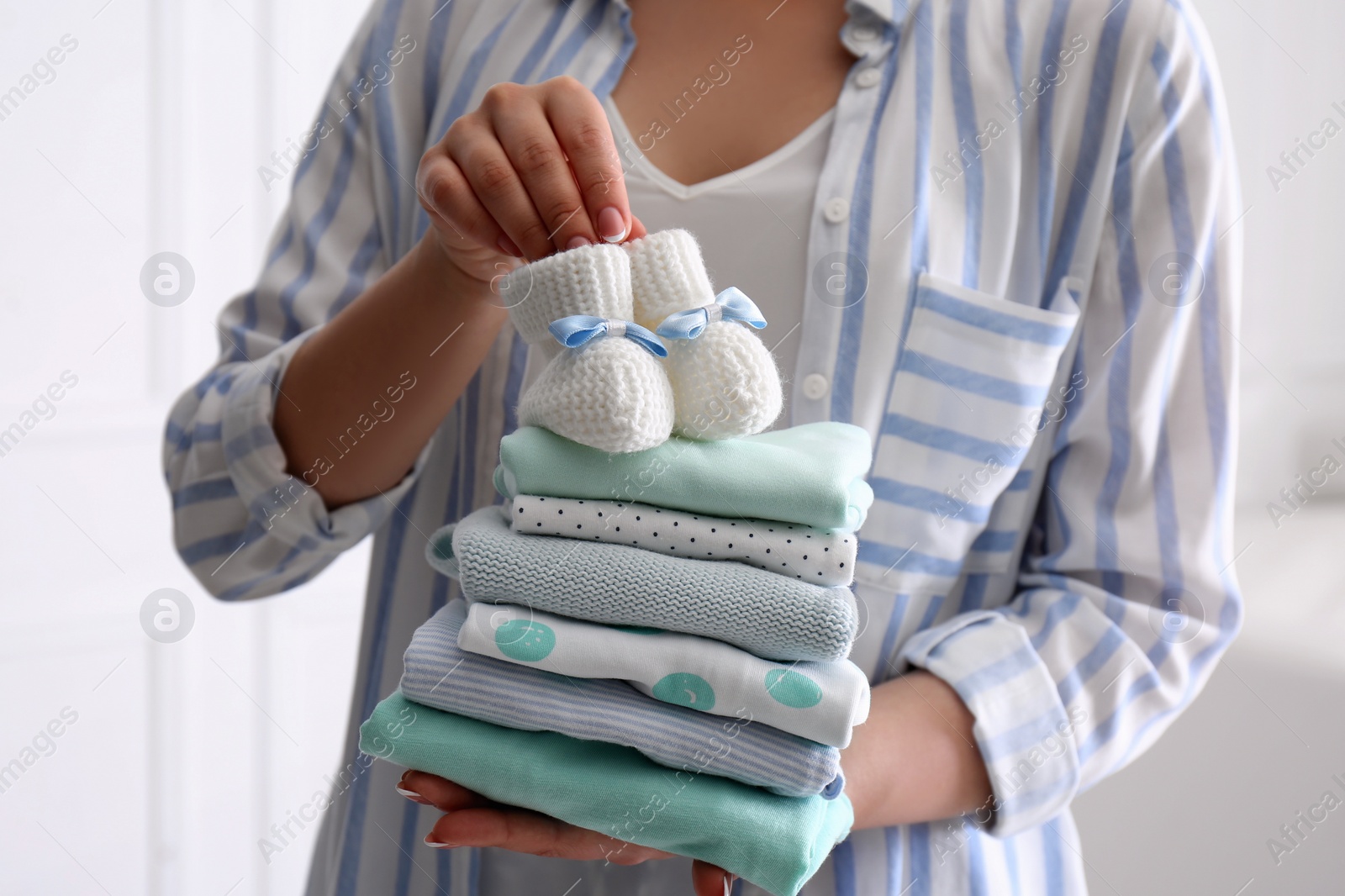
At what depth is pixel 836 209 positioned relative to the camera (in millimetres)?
502

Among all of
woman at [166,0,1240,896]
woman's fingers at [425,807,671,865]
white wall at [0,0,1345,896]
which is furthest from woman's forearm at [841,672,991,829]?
white wall at [0,0,1345,896]

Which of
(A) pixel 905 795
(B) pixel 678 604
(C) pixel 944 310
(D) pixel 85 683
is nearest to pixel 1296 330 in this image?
(C) pixel 944 310

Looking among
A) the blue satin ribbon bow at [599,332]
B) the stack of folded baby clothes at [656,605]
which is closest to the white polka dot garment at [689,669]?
the stack of folded baby clothes at [656,605]

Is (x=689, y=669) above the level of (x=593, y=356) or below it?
below

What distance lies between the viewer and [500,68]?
22.2 inches

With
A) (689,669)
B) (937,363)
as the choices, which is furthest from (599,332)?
(937,363)

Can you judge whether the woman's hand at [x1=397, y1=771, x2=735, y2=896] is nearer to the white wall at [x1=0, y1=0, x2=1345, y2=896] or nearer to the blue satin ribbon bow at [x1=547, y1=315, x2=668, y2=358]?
the blue satin ribbon bow at [x1=547, y1=315, x2=668, y2=358]

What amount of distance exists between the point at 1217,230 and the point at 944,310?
0.16 meters

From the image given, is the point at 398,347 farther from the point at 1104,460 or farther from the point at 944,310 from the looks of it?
the point at 1104,460

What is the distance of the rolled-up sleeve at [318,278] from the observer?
0.56 meters

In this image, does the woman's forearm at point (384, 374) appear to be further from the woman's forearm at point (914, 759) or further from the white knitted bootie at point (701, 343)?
the woman's forearm at point (914, 759)

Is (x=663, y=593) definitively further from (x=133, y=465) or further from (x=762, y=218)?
(x=133, y=465)

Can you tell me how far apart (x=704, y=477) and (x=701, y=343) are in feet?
0.16

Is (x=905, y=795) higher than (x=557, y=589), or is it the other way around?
(x=557, y=589)
